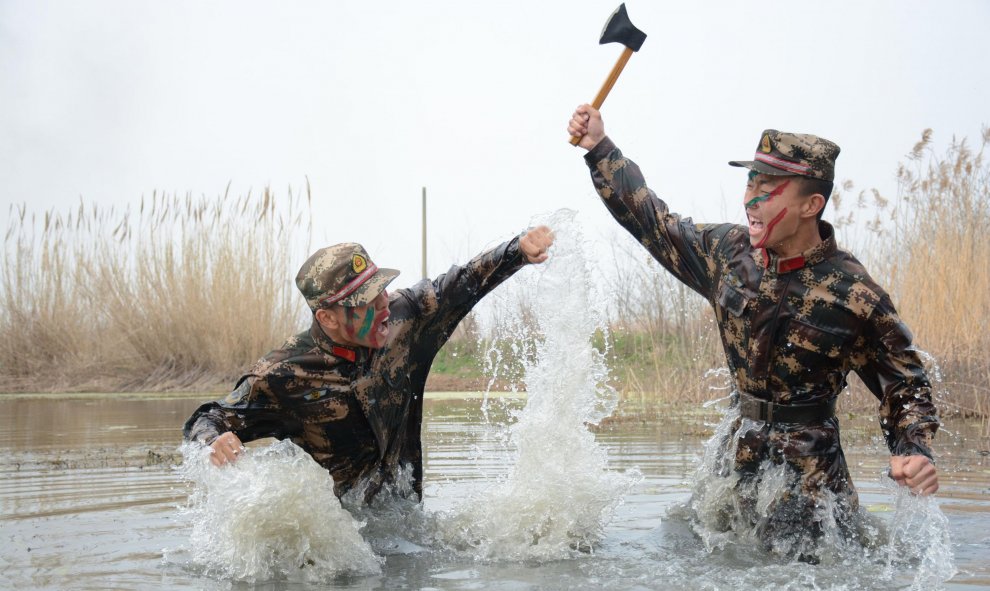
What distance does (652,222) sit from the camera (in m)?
5.58

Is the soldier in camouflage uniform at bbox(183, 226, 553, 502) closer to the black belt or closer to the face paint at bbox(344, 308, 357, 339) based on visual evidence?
the face paint at bbox(344, 308, 357, 339)

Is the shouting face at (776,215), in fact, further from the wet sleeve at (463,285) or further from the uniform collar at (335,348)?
the uniform collar at (335,348)

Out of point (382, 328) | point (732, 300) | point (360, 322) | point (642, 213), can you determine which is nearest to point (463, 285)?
point (382, 328)

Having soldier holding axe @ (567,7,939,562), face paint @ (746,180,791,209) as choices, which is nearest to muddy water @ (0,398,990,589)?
soldier holding axe @ (567,7,939,562)

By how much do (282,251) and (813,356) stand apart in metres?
11.8

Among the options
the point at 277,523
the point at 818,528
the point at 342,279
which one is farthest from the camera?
the point at 342,279

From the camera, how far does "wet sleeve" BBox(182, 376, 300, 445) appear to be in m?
5.26

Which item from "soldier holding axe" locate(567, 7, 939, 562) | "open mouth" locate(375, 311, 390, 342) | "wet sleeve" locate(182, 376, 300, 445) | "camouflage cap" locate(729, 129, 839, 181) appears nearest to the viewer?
"soldier holding axe" locate(567, 7, 939, 562)

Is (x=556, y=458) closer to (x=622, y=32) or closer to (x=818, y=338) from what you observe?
(x=818, y=338)

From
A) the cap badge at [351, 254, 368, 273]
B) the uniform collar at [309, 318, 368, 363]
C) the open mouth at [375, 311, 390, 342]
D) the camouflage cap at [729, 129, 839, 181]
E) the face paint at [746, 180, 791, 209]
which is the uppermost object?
the camouflage cap at [729, 129, 839, 181]

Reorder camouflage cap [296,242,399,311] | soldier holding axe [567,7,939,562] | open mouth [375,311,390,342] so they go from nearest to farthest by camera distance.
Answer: soldier holding axe [567,7,939,562] → camouflage cap [296,242,399,311] → open mouth [375,311,390,342]

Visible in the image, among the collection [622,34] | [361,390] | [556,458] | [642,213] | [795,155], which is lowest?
[556,458]

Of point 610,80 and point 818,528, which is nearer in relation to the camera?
point 818,528

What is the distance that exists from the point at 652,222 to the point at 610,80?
725mm
